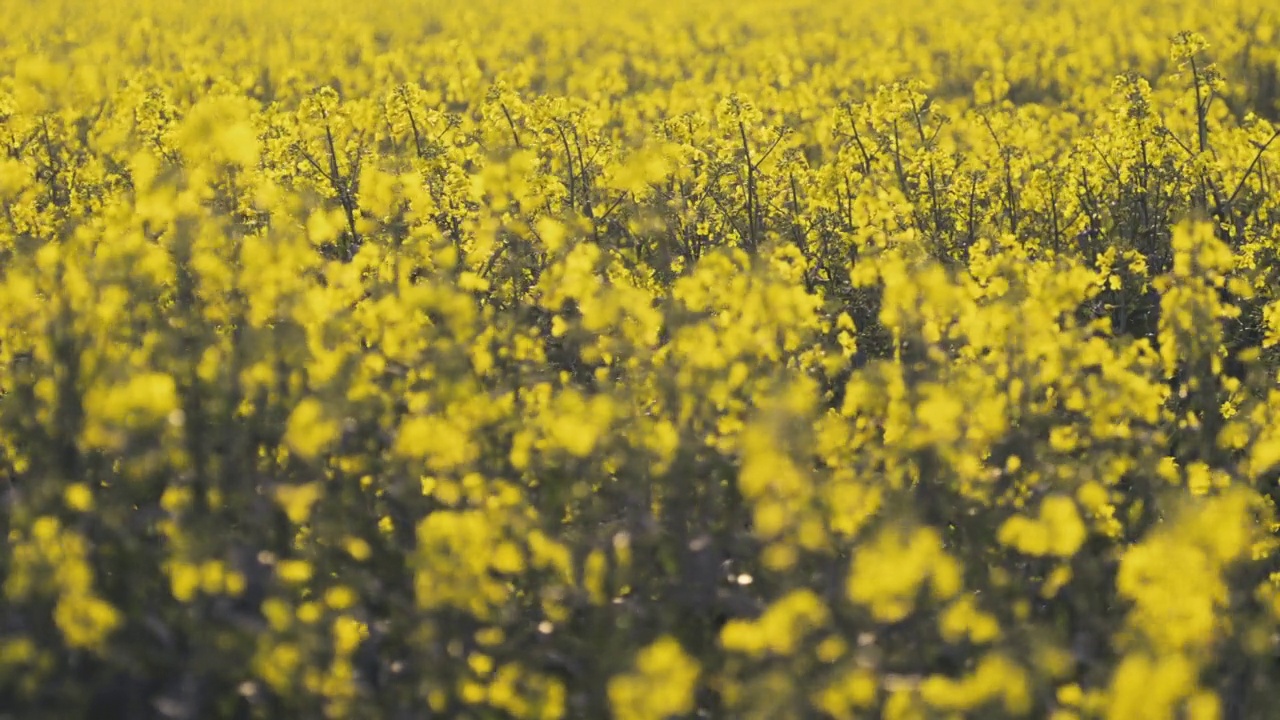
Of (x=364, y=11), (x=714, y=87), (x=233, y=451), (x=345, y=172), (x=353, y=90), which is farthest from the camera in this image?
(x=364, y=11)

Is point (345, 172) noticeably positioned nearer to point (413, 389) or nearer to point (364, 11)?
point (413, 389)

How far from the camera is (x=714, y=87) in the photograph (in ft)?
48.1

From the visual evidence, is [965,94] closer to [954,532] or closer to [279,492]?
[954,532]

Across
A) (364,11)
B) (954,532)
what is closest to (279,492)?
(954,532)

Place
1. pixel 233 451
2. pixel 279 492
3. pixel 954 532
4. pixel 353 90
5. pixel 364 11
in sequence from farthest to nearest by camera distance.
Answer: pixel 364 11
pixel 353 90
pixel 954 532
pixel 233 451
pixel 279 492

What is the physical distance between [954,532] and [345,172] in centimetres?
577

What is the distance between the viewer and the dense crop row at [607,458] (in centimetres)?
415

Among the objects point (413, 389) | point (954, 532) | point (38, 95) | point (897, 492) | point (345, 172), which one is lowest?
point (954, 532)

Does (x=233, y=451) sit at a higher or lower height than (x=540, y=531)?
higher

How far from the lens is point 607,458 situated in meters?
5.48

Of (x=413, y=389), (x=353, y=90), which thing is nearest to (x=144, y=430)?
(x=413, y=389)

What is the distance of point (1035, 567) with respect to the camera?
531 cm

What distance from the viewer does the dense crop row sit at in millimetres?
4148

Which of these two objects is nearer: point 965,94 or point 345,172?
point 345,172
